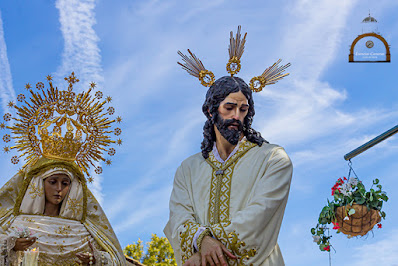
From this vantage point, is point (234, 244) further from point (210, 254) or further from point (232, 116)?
point (232, 116)

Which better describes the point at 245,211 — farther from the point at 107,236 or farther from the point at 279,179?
the point at 107,236

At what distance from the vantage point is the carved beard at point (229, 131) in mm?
6238

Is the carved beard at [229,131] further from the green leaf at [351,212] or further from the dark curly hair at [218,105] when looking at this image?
the green leaf at [351,212]

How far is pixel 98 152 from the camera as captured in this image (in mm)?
8125

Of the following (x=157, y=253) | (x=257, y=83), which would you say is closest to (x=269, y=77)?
(x=257, y=83)

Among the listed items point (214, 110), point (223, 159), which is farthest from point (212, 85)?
point (223, 159)

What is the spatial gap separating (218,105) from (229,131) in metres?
0.26

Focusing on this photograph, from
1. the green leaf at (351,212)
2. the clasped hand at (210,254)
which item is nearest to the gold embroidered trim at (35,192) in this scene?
the clasped hand at (210,254)

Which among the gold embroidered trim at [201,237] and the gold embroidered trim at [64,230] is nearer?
the gold embroidered trim at [201,237]

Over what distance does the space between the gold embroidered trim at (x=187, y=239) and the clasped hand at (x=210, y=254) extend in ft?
0.25

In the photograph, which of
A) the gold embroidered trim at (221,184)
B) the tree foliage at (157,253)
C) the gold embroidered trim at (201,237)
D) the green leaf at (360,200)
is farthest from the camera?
the tree foliage at (157,253)

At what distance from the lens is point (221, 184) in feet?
20.3

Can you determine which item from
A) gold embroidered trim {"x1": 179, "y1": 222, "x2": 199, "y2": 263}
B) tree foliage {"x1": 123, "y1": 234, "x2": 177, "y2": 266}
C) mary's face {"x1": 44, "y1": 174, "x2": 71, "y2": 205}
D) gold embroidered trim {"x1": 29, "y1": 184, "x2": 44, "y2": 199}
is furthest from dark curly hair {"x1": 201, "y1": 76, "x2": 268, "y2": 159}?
tree foliage {"x1": 123, "y1": 234, "x2": 177, "y2": 266}

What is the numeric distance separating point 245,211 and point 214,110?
100cm
